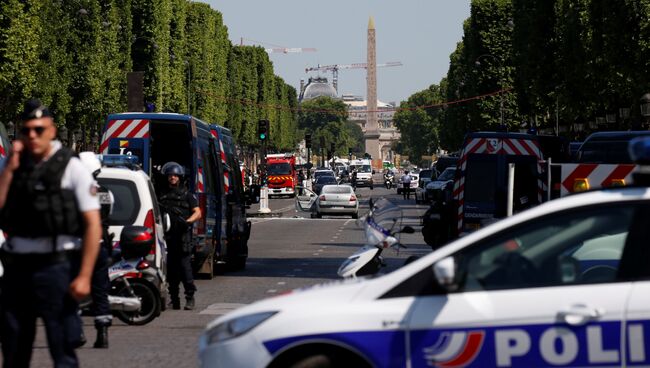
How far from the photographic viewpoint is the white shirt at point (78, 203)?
8.34 metres

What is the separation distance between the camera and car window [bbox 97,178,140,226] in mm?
15930

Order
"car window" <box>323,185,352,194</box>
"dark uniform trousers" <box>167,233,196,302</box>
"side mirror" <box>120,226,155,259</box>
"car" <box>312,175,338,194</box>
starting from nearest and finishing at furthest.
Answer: "side mirror" <box>120,226,155,259</box> → "dark uniform trousers" <box>167,233,196,302</box> → "car window" <box>323,185,352,194</box> → "car" <box>312,175,338,194</box>

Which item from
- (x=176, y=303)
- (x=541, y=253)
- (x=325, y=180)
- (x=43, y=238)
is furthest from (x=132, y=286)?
(x=325, y=180)

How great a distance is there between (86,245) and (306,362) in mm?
1328

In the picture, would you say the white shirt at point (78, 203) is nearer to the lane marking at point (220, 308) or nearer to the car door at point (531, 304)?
the car door at point (531, 304)

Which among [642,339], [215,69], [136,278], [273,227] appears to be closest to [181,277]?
[136,278]

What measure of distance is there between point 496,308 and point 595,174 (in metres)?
9.95

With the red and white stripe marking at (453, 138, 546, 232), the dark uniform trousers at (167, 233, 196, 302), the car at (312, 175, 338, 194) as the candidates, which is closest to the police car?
the dark uniform trousers at (167, 233, 196, 302)

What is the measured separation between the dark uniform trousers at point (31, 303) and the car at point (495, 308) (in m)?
0.85

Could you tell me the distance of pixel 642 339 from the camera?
7.72 metres

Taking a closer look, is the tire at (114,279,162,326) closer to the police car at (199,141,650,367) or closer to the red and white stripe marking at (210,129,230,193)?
the police car at (199,141,650,367)

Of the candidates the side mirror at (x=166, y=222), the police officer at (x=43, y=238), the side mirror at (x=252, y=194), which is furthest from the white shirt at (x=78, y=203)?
the side mirror at (x=252, y=194)

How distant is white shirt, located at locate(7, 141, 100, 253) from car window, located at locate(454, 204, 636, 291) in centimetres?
205

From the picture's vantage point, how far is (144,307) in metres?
15.8
